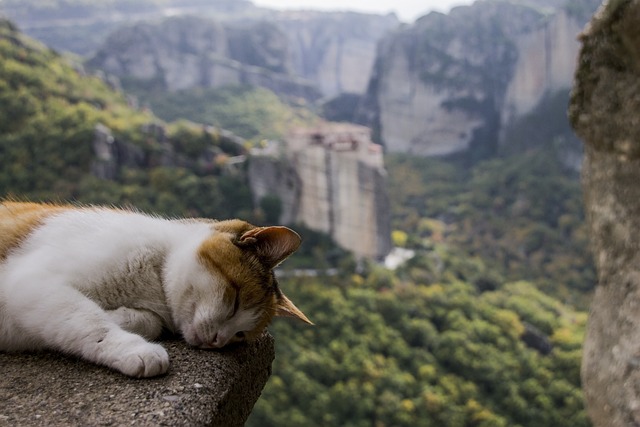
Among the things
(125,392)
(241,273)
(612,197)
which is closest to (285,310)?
(241,273)

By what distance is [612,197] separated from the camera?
2914 mm

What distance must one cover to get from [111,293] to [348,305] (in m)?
12.8

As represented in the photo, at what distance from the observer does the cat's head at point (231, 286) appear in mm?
1097

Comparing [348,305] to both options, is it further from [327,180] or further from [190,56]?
[190,56]

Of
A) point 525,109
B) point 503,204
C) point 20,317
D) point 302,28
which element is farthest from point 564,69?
point 20,317

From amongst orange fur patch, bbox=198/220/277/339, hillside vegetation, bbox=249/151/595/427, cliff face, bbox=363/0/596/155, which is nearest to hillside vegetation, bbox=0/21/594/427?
hillside vegetation, bbox=249/151/595/427

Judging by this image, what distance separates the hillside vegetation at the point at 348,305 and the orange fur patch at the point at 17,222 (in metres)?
8.74

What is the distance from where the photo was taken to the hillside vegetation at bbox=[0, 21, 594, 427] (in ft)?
38.0

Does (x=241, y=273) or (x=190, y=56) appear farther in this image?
(x=190, y=56)

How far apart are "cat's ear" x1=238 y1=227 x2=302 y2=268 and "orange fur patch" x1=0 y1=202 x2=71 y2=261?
1.47ft

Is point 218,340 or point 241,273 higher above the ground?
point 241,273

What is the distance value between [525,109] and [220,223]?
3363 centimetres

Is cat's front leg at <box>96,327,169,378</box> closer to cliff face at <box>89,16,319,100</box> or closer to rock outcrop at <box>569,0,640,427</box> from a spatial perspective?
rock outcrop at <box>569,0,640,427</box>

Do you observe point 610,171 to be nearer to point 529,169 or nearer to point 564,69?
point 529,169
